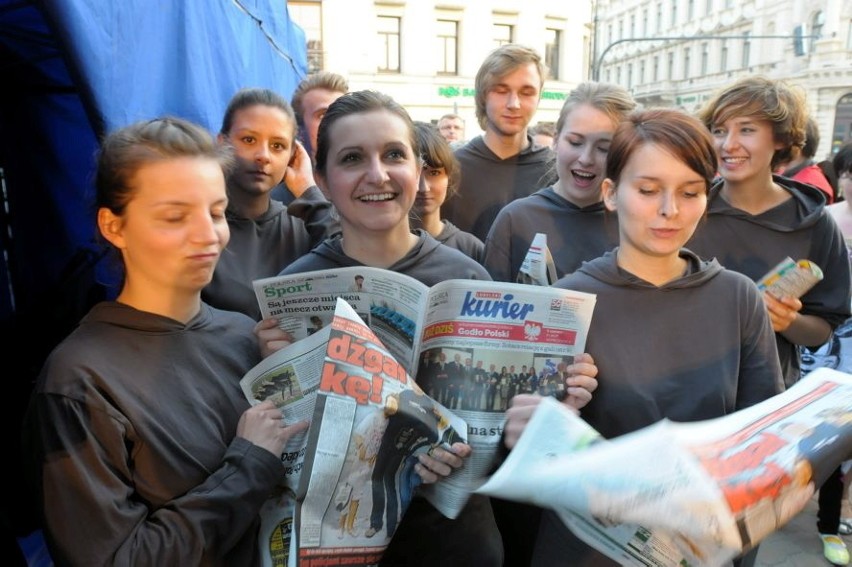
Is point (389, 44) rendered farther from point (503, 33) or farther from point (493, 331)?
point (493, 331)

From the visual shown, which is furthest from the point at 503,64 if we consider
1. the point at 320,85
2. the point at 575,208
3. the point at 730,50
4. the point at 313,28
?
the point at 730,50

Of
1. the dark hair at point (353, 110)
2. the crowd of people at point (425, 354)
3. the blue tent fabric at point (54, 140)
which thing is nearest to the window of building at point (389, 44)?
the blue tent fabric at point (54, 140)

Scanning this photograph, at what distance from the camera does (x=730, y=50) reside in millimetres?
36031

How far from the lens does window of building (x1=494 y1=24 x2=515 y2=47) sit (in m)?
20.8

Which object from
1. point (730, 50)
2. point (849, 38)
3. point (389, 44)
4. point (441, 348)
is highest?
point (730, 50)

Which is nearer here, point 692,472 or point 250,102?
point 692,472

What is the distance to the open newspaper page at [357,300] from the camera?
49.1 inches

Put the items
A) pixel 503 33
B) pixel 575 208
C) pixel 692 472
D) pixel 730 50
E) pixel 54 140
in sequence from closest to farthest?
pixel 692 472
pixel 575 208
pixel 54 140
pixel 503 33
pixel 730 50

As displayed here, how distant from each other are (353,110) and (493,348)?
0.76 metres

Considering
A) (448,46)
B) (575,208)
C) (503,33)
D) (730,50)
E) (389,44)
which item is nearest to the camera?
(575,208)

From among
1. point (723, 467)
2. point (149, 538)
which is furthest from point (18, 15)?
point (723, 467)

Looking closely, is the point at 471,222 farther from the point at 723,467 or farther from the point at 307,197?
the point at 723,467

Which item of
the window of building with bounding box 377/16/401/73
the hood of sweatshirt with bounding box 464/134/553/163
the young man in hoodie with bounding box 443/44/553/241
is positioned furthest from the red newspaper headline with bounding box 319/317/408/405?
the window of building with bounding box 377/16/401/73

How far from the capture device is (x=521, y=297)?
49.3 inches
